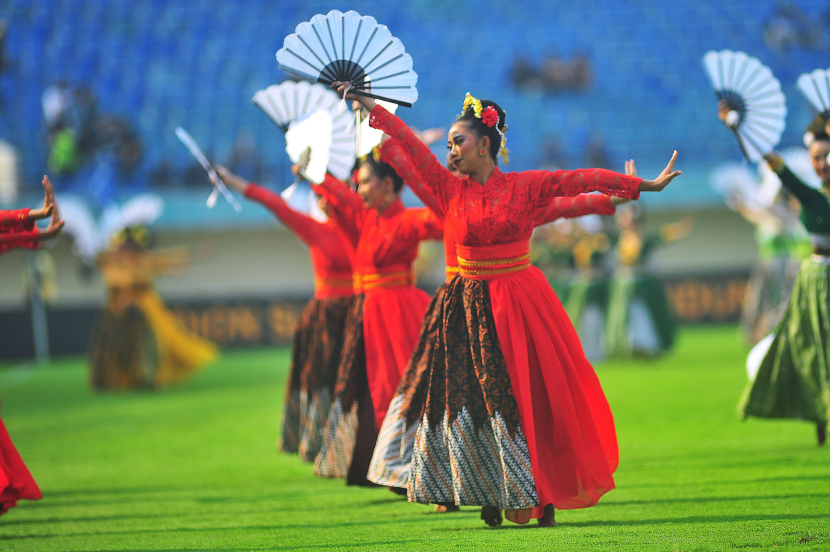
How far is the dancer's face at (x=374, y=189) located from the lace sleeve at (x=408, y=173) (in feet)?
2.15

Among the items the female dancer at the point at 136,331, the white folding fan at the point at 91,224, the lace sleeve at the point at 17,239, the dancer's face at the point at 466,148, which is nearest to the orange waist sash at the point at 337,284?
the lace sleeve at the point at 17,239

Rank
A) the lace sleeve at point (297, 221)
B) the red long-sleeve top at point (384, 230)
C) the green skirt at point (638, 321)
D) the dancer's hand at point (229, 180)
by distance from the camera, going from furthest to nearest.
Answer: the green skirt at point (638, 321), the lace sleeve at point (297, 221), the dancer's hand at point (229, 180), the red long-sleeve top at point (384, 230)

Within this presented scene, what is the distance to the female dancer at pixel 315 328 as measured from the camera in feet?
17.4

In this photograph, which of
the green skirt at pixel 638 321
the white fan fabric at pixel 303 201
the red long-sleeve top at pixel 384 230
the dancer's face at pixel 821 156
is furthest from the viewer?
the green skirt at pixel 638 321

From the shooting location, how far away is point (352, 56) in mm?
3889

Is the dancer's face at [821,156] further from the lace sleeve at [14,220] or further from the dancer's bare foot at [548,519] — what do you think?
the lace sleeve at [14,220]

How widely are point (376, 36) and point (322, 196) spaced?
1.79 m

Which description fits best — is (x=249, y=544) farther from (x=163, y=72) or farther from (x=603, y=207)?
(x=163, y=72)

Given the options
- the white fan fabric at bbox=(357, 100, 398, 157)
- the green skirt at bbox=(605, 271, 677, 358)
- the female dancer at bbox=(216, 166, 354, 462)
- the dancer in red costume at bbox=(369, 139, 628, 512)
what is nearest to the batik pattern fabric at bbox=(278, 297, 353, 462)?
the female dancer at bbox=(216, 166, 354, 462)

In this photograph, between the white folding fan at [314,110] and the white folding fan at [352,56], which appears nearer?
the white folding fan at [352,56]

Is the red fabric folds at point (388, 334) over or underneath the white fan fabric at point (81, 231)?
underneath

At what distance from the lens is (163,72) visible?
1867 centimetres

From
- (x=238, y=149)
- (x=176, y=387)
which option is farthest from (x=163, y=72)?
(x=176, y=387)

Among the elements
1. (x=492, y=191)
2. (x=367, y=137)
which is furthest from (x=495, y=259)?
(x=367, y=137)
